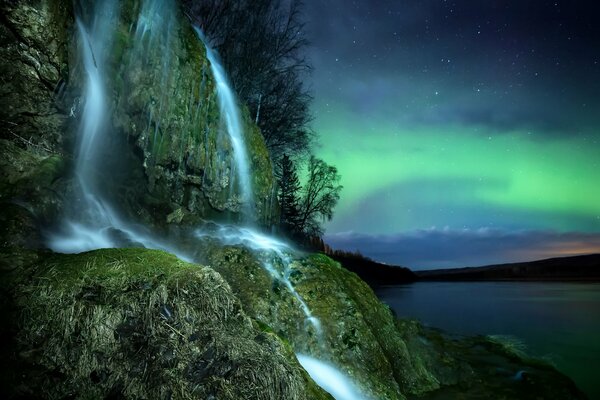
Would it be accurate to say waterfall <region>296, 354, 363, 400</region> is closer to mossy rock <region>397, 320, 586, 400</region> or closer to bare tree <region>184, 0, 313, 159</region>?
mossy rock <region>397, 320, 586, 400</region>

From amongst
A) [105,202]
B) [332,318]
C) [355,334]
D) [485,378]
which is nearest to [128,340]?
Answer: [332,318]

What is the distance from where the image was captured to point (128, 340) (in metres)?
3.00

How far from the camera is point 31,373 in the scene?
2818 millimetres

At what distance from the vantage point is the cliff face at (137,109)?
225 inches

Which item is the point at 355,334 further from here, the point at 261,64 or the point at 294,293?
the point at 261,64

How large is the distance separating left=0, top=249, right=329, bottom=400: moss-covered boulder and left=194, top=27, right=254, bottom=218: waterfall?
323 inches

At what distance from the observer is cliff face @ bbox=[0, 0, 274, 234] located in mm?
5727

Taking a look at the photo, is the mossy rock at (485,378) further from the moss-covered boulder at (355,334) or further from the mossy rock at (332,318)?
the mossy rock at (332,318)

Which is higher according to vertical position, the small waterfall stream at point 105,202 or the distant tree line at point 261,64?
the distant tree line at point 261,64

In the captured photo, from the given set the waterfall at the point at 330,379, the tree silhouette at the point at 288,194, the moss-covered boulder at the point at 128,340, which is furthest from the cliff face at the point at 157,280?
the tree silhouette at the point at 288,194

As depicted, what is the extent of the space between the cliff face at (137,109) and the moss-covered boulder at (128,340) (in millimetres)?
2757

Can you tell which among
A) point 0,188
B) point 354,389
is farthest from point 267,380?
point 0,188

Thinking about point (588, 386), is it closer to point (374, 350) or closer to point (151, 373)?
point (374, 350)

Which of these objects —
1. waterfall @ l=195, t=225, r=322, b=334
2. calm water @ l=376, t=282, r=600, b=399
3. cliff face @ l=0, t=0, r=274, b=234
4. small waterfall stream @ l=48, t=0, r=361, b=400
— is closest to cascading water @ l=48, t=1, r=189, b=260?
small waterfall stream @ l=48, t=0, r=361, b=400
